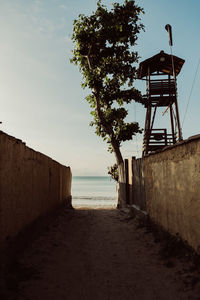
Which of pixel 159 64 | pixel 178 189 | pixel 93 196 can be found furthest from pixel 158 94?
pixel 93 196

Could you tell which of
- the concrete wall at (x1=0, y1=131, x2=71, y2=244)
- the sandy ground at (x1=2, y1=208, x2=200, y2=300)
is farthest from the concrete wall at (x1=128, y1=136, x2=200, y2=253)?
the concrete wall at (x1=0, y1=131, x2=71, y2=244)

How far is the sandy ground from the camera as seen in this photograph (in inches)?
144

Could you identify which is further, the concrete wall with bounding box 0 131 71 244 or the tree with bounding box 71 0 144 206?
the tree with bounding box 71 0 144 206

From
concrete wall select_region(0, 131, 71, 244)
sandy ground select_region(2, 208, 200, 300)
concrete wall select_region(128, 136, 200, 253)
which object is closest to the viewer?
sandy ground select_region(2, 208, 200, 300)

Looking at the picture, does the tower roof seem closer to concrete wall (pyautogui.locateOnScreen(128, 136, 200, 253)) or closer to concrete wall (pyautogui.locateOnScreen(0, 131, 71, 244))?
concrete wall (pyautogui.locateOnScreen(128, 136, 200, 253))

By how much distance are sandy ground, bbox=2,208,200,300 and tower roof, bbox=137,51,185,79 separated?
40.3 feet

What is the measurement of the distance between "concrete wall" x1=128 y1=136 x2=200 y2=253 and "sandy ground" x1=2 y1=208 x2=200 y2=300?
60cm

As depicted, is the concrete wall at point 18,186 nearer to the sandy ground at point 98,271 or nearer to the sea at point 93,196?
the sandy ground at point 98,271

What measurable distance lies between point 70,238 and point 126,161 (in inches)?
271

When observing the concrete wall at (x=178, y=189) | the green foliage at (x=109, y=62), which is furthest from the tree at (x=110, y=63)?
the concrete wall at (x=178, y=189)

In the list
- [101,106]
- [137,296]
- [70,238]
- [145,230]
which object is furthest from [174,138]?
[137,296]

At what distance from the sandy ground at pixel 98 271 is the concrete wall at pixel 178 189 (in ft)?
1.98

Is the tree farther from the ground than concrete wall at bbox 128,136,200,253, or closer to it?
farther from the ground

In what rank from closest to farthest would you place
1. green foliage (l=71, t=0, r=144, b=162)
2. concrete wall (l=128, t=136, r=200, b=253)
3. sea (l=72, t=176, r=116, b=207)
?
concrete wall (l=128, t=136, r=200, b=253)
green foliage (l=71, t=0, r=144, b=162)
sea (l=72, t=176, r=116, b=207)
